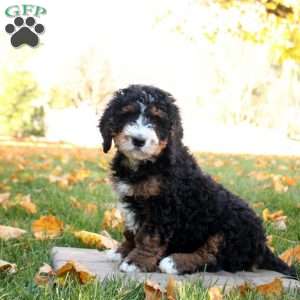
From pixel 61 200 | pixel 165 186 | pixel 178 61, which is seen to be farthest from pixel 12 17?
pixel 178 61

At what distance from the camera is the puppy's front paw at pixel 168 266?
13.4ft

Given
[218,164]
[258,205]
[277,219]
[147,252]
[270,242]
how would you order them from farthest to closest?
[218,164]
[258,205]
[277,219]
[270,242]
[147,252]

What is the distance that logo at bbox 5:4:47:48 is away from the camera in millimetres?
6496

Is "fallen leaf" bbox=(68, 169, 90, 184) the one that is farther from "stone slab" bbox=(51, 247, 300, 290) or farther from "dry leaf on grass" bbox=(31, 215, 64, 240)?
"stone slab" bbox=(51, 247, 300, 290)

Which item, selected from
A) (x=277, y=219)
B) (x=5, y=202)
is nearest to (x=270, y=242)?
(x=277, y=219)

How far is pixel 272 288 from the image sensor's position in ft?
11.9

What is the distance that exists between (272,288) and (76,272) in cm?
112

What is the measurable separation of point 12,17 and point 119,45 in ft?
37.7

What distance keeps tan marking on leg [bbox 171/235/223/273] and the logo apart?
3.18m

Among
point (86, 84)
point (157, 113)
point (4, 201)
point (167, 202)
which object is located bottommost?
point (4, 201)

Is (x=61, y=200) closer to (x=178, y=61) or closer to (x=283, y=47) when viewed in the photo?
(x=283, y=47)

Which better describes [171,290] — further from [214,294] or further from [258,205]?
[258,205]

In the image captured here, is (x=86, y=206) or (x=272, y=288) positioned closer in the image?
(x=272, y=288)

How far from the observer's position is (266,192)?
27.3 ft
